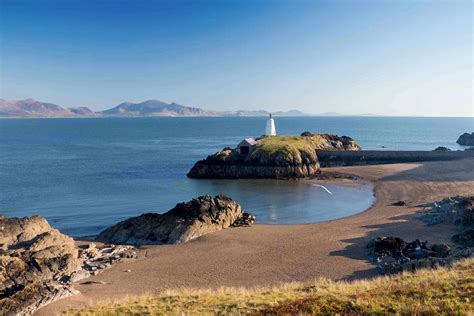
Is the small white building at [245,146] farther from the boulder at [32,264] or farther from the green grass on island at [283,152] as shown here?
the boulder at [32,264]

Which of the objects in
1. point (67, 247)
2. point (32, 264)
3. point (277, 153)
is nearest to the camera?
point (32, 264)

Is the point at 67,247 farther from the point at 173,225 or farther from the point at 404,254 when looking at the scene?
the point at 404,254

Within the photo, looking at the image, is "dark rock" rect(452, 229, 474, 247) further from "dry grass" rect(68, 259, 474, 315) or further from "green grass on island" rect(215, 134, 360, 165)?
"green grass on island" rect(215, 134, 360, 165)

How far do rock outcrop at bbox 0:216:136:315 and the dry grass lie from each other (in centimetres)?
258

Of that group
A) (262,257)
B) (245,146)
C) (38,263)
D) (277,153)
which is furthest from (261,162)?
(38,263)

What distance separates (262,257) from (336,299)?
11.0m

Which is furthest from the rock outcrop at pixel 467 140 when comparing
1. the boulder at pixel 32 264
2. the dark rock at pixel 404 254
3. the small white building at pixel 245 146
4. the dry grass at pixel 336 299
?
the boulder at pixel 32 264

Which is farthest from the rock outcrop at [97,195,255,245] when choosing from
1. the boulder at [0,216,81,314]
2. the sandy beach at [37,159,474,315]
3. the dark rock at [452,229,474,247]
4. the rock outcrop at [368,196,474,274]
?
the dark rock at [452,229,474,247]

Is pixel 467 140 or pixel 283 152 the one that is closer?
pixel 283 152

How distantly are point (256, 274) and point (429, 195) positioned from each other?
26.3 m

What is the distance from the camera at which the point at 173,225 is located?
2894 cm

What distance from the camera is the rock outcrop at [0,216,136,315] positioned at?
17.2 metres

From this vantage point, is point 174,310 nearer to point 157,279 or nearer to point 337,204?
point 157,279

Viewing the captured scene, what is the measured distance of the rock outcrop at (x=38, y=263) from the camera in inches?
677
